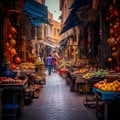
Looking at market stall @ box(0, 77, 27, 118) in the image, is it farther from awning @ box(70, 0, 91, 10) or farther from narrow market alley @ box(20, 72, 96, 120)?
awning @ box(70, 0, 91, 10)

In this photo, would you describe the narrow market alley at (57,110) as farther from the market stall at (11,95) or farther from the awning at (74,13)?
the awning at (74,13)

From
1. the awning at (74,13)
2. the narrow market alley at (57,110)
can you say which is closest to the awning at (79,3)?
the awning at (74,13)

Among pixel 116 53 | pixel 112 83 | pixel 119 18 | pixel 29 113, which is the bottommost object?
pixel 29 113

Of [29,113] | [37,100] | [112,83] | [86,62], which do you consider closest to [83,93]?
[37,100]

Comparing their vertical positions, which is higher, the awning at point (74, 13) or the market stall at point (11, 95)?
the awning at point (74, 13)

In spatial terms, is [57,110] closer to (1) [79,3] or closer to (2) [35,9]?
(2) [35,9]

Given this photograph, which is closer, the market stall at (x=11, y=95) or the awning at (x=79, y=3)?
the market stall at (x=11, y=95)

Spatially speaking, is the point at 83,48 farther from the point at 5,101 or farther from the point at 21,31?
the point at 5,101

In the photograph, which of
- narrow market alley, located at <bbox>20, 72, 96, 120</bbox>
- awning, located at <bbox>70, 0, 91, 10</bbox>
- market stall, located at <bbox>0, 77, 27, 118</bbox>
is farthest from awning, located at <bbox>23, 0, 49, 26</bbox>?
market stall, located at <bbox>0, 77, 27, 118</bbox>

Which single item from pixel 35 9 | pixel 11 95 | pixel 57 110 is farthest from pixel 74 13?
pixel 11 95

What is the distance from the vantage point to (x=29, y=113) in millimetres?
9297

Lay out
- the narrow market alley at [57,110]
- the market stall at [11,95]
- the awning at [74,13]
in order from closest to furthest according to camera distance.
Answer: the market stall at [11,95] → the narrow market alley at [57,110] → the awning at [74,13]

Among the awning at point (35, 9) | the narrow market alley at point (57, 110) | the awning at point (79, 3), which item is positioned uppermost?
the awning at point (79, 3)

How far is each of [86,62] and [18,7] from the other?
5.30m
